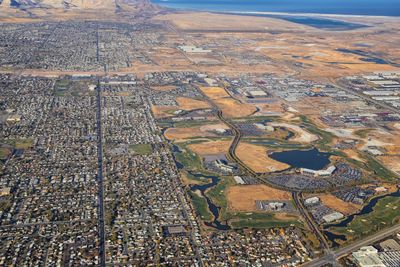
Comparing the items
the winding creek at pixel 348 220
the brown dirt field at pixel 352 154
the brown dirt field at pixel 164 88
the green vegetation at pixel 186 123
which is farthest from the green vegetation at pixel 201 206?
the brown dirt field at pixel 164 88

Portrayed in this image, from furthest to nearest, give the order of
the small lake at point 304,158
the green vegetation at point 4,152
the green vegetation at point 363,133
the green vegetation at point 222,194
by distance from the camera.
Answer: the green vegetation at point 363,133 < the small lake at point 304,158 < the green vegetation at point 4,152 < the green vegetation at point 222,194

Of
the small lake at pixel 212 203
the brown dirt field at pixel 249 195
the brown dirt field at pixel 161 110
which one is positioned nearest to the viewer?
the small lake at pixel 212 203

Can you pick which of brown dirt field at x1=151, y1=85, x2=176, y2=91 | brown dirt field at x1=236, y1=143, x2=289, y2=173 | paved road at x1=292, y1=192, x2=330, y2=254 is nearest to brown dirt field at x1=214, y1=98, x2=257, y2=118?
brown dirt field at x1=151, y1=85, x2=176, y2=91

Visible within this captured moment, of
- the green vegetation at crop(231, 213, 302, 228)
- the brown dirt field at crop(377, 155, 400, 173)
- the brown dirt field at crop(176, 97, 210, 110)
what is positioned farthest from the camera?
the brown dirt field at crop(176, 97, 210, 110)

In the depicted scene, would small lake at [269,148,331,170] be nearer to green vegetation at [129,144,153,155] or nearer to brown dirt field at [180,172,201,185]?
brown dirt field at [180,172,201,185]

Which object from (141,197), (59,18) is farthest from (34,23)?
(141,197)

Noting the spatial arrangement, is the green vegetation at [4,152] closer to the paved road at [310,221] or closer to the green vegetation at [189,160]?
the green vegetation at [189,160]


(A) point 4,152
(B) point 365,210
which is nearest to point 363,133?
(B) point 365,210
